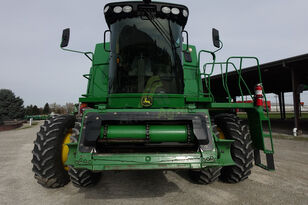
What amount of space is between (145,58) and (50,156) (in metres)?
2.13

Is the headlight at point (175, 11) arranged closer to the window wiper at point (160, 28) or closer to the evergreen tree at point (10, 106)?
the window wiper at point (160, 28)

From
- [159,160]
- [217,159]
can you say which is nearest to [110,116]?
[159,160]

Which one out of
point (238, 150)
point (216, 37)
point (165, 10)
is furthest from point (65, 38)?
point (238, 150)

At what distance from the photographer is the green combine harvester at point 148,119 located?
2.69m

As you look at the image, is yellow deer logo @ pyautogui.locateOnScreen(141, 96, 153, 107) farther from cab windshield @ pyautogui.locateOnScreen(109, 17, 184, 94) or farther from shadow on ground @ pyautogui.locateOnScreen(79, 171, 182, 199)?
shadow on ground @ pyautogui.locateOnScreen(79, 171, 182, 199)

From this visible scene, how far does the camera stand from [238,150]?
307 centimetres

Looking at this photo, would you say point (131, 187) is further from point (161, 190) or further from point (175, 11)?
point (175, 11)

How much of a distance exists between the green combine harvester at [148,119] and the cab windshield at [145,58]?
0.05 ft

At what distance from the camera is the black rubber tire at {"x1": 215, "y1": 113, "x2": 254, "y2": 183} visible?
3074 millimetres

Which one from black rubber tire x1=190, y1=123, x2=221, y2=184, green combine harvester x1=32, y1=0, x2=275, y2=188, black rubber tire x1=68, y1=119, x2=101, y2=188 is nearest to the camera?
green combine harvester x1=32, y1=0, x2=275, y2=188

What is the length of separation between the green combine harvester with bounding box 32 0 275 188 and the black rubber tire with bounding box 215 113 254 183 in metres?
0.01

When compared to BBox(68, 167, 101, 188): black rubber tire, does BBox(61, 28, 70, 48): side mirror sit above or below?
above

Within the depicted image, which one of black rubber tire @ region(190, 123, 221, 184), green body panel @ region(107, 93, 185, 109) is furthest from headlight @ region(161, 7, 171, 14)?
black rubber tire @ region(190, 123, 221, 184)

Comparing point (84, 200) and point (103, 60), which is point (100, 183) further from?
point (103, 60)
